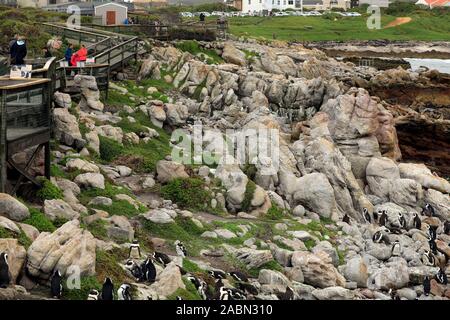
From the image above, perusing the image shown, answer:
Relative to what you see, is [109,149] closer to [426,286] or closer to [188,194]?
[188,194]

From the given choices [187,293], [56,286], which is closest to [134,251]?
[187,293]

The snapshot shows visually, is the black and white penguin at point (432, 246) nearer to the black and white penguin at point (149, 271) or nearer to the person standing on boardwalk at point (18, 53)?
the black and white penguin at point (149, 271)

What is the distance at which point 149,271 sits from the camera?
17.4 m

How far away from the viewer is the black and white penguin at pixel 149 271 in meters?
17.3

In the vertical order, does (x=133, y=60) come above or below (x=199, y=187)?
above

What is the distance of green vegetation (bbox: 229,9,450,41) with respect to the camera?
13000 centimetres

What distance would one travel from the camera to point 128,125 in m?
30.7

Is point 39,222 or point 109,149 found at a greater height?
point 109,149

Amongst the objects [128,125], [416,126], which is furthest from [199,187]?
[416,126]

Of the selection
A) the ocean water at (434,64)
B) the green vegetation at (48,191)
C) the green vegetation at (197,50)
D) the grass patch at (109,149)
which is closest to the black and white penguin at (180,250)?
the green vegetation at (48,191)

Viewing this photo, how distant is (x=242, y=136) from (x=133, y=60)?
12126 millimetres

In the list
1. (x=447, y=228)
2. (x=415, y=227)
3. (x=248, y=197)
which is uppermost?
(x=248, y=197)

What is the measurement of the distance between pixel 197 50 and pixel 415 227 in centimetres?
2298
